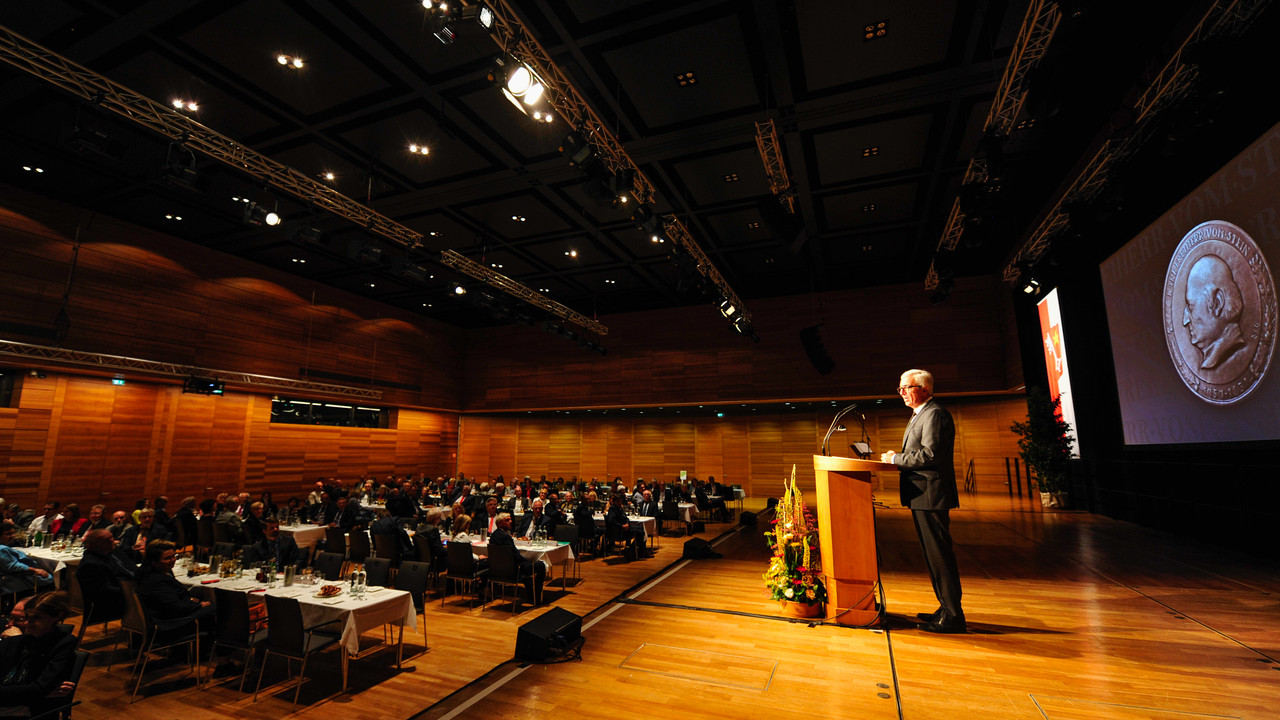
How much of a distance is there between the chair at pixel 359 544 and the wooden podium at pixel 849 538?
6271mm

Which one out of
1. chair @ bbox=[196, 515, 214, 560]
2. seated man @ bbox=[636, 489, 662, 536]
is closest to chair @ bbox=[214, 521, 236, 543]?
chair @ bbox=[196, 515, 214, 560]

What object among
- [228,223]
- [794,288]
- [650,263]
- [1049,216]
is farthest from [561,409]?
[1049,216]

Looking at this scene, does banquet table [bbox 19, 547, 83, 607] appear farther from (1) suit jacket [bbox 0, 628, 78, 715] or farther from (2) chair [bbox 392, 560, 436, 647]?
(2) chair [bbox 392, 560, 436, 647]

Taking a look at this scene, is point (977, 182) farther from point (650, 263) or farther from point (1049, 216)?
point (650, 263)

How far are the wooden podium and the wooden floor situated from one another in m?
0.23

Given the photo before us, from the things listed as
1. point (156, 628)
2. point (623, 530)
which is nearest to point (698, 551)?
point (623, 530)

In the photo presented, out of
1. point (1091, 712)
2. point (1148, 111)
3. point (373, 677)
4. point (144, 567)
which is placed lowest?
point (373, 677)

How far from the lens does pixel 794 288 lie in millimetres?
15984

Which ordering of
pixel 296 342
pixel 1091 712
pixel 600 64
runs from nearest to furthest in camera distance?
pixel 1091 712 → pixel 600 64 → pixel 296 342

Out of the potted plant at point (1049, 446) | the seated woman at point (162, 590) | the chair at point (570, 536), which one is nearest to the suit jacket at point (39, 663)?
the seated woman at point (162, 590)

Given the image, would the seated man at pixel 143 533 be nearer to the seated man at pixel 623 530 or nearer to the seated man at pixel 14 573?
the seated man at pixel 14 573

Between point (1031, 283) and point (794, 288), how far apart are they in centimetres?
606

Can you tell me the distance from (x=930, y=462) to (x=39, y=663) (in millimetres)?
5841

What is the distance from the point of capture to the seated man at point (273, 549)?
18.7ft
